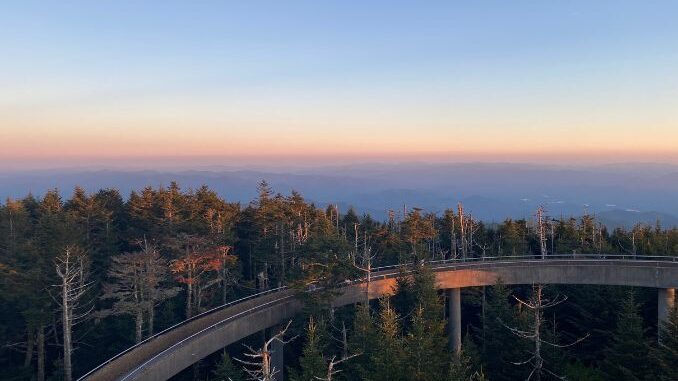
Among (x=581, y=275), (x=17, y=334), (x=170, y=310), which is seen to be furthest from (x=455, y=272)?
→ (x=17, y=334)

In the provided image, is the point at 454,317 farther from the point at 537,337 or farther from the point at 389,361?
the point at 389,361

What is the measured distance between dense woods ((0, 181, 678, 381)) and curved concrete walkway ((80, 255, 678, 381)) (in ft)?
A: 5.80

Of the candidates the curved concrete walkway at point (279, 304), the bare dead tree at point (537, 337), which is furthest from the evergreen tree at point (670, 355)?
the curved concrete walkway at point (279, 304)

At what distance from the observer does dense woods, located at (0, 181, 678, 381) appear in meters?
27.5

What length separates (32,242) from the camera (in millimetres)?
38375

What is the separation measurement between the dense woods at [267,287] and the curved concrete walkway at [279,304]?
1.77 m

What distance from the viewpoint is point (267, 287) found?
5325cm

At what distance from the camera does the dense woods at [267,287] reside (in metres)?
27.5

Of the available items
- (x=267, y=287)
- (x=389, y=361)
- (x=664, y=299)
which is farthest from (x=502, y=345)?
(x=267, y=287)

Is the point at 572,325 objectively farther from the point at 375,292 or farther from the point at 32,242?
the point at 32,242

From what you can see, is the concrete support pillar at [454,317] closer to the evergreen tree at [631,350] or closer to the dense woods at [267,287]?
the dense woods at [267,287]

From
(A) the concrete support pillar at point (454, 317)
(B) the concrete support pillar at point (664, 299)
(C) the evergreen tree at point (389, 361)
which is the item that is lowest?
(A) the concrete support pillar at point (454, 317)

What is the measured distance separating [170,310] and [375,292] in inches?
718

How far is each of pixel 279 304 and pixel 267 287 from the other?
14465mm
